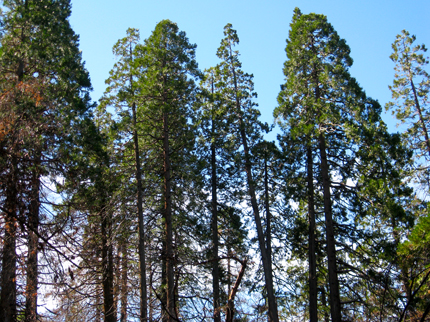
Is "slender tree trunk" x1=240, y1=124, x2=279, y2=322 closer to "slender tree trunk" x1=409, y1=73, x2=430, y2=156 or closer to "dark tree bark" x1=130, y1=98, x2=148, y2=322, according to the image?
"dark tree bark" x1=130, y1=98, x2=148, y2=322

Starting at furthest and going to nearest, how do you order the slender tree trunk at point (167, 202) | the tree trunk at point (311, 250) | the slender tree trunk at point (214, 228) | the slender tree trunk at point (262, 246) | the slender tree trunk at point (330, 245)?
the slender tree trunk at point (214, 228) → the tree trunk at point (311, 250) → the slender tree trunk at point (262, 246) → the slender tree trunk at point (330, 245) → the slender tree trunk at point (167, 202)

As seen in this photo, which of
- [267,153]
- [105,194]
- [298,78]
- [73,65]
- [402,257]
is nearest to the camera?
[402,257]

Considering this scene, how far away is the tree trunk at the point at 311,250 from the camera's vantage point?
680 inches

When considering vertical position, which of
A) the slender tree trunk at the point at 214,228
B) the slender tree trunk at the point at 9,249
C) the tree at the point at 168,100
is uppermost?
the tree at the point at 168,100

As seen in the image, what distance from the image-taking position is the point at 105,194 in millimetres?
16969

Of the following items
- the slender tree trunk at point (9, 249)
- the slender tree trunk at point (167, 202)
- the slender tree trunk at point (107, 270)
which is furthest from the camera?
the slender tree trunk at point (107, 270)

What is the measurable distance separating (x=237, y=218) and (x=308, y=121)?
568 cm

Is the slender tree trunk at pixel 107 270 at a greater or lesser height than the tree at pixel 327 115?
lesser

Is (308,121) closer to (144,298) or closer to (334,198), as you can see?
(334,198)

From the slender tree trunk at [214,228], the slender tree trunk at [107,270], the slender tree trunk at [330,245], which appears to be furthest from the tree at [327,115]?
the slender tree trunk at [107,270]

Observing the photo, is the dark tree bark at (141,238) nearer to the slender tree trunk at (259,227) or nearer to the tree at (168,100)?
the tree at (168,100)

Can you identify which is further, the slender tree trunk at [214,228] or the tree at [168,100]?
the slender tree trunk at [214,228]

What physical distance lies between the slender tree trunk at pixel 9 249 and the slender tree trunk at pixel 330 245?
1134 cm

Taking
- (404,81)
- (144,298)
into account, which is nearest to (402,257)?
(144,298)
